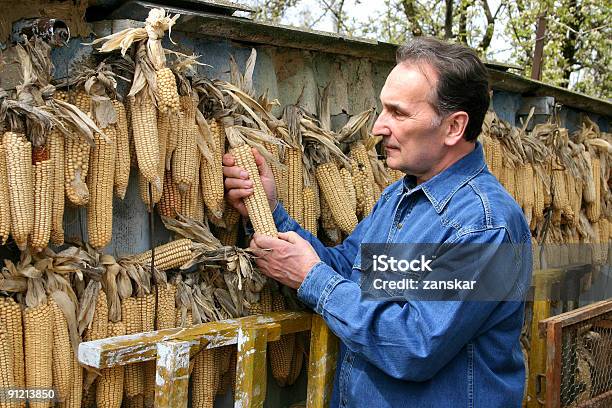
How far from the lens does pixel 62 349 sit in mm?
2582

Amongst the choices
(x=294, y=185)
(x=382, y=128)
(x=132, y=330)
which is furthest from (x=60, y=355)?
(x=382, y=128)

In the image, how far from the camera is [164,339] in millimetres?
2639

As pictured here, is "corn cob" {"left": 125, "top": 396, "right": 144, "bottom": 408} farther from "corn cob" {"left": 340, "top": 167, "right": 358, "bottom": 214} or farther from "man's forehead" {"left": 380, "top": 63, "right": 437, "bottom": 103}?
"man's forehead" {"left": 380, "top": 63, "right": 437, "bottom": 103}

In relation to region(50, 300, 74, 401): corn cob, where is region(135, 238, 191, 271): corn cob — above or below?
above

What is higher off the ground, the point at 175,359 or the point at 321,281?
the point at 321,281

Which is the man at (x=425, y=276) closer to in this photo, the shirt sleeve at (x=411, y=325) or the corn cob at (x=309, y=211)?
the shirt sleeve at (x=411, y=325)

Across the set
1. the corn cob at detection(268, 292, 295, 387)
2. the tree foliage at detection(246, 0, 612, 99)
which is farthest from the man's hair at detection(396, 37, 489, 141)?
the tree foliage at detection(246, 0, 612, 99)

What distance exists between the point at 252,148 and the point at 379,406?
3.99 feet

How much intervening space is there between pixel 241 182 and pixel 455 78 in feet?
3.23

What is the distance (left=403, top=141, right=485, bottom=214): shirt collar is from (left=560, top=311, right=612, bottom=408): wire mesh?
1666 millimetres

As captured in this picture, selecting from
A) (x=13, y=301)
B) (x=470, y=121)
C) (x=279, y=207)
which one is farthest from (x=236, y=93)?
(x=13, y=301)

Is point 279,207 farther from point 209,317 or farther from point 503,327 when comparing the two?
point 503,327

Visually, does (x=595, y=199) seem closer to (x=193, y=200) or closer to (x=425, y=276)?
(x=425, y=276)

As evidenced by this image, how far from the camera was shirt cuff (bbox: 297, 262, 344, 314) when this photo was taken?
2691 millimetres
